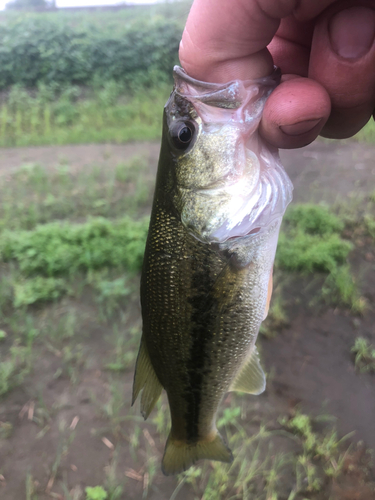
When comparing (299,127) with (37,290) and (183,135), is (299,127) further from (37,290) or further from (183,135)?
(37,290)

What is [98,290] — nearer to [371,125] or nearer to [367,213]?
[367,213]

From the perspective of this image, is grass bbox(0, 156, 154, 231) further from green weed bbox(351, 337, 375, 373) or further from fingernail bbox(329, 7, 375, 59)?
fingernail bbox(329, 7, 375, 59)

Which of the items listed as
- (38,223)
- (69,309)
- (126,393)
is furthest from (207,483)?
(38,223)

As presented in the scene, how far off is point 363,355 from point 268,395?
0.82 meters

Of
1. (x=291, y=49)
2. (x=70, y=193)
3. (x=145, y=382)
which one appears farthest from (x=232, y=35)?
(x=70, y=193)

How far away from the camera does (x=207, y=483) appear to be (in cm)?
200

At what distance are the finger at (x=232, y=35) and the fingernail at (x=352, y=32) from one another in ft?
0.19

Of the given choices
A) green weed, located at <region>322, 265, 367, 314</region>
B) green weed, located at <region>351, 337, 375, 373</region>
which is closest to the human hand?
green weed, located at <region>351, 337, 375, 373</region>

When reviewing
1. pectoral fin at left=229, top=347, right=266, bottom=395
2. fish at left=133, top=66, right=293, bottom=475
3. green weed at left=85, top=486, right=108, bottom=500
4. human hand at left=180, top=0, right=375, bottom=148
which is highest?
human hand at left=180, top=0, right=375, bottom=148

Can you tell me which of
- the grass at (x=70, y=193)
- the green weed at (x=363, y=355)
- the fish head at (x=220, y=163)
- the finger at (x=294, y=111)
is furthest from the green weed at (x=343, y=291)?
the finger at (x=294, y=111)

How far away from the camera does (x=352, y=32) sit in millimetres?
914

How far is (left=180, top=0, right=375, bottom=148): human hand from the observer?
2.94 feet

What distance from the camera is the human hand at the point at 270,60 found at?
897 mm

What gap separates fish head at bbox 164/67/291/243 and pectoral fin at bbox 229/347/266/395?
20.6 inches
